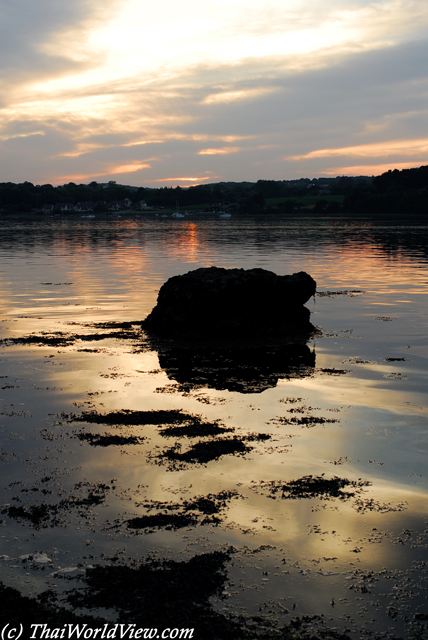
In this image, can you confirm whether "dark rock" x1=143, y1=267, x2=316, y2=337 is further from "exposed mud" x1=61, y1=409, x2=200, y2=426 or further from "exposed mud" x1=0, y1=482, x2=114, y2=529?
"exposed mud" x1=0, y1=482, x2=114, y2=529

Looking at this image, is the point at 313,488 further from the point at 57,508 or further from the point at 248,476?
the point at 57,508

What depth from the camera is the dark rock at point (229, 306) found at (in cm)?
1820

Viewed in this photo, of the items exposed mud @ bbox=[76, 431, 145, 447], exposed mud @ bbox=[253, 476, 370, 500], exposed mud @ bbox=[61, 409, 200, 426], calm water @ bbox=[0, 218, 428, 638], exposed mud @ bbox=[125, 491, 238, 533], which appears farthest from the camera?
exposed mud @ bbox=[61, 409, 200, 426]

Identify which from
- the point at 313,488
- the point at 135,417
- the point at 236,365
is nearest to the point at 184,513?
the point at 313,488

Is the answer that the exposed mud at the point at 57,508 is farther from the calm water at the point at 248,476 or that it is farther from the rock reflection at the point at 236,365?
the rock reflection at the point at 236,365

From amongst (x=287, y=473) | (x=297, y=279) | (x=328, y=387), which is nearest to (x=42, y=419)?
(x=287, y=473)

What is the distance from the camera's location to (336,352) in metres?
16.2

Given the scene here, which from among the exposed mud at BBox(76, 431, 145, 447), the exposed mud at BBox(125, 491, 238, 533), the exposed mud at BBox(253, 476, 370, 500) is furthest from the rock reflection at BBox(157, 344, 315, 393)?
the exposed mud at BBox(125, 491, 238, 533)

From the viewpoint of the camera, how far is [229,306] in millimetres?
18438

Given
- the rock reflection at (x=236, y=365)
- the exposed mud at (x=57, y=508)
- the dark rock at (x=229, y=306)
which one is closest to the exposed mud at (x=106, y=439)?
the exposed mud at (x=57, y=508)

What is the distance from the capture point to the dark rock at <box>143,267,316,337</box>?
1820 cm

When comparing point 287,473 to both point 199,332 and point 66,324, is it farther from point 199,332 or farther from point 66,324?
point 66,324

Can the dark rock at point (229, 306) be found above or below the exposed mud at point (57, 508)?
above

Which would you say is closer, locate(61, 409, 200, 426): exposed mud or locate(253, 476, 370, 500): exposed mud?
locate(253, 476, 370, 500): exposed mud
